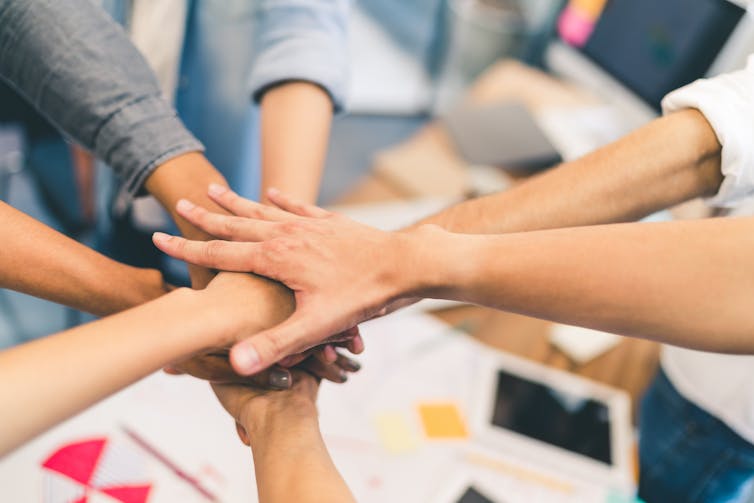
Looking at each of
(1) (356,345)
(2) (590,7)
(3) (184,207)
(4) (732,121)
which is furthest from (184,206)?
(2) (590,7)

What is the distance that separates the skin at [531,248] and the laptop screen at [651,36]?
68 cm

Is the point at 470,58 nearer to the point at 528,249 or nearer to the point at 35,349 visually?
the point at 528,249

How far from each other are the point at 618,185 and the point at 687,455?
467 mm

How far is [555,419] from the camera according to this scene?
3.22 ft

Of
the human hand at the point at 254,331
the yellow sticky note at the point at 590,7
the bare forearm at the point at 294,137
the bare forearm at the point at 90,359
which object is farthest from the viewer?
the yellow sticky note at the point at 590,7

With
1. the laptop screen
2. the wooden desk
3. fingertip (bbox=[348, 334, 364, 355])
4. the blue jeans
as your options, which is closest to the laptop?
the laptop screen

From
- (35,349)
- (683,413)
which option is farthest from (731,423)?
(35,349)

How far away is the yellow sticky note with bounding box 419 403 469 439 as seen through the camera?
3.12 ft

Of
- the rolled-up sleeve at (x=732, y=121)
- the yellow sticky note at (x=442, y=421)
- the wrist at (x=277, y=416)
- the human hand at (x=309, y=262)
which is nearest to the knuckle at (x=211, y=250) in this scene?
the human hand at (x=309, y=262)

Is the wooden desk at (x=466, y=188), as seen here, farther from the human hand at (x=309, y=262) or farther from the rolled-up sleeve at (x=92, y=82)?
the rolled-up sleeve at (x=92, y=82)

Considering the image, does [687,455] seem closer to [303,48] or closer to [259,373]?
[259,373]

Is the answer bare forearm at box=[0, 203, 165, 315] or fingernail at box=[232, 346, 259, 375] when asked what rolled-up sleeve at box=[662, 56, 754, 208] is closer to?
fingernail at box=[232, 346, 259, 375]

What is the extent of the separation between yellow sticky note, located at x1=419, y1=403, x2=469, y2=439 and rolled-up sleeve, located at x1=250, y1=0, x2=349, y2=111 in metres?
0.63

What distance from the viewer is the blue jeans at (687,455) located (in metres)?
0.90
